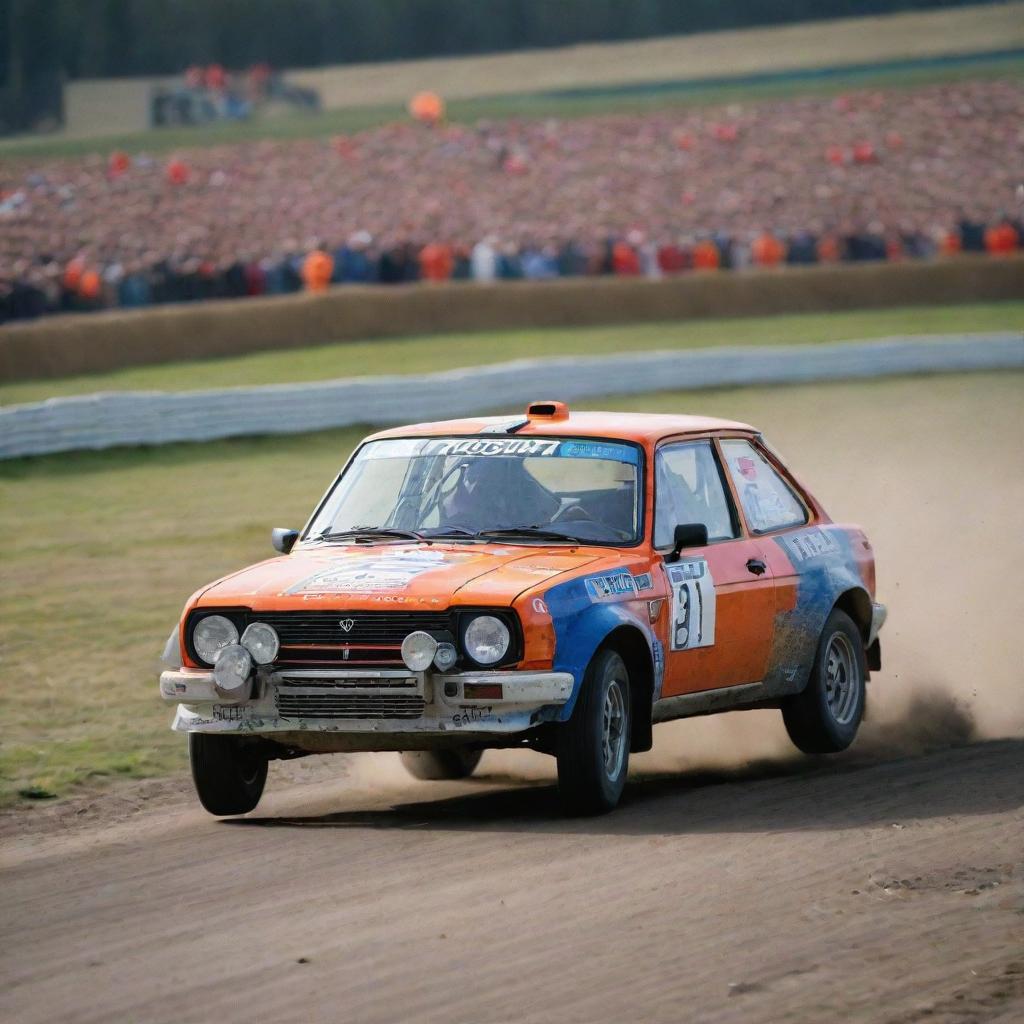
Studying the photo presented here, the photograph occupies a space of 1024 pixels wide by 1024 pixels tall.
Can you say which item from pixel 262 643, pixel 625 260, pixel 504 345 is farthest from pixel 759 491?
pixel 625 260

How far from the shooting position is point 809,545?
888cm

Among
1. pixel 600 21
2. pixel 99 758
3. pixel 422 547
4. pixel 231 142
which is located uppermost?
pixel 600 21

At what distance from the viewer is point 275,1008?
191 inches

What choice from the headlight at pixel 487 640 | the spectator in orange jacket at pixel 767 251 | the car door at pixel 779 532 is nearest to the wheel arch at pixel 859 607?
the car door at pixel 779 532

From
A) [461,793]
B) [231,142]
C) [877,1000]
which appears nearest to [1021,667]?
[461,793]

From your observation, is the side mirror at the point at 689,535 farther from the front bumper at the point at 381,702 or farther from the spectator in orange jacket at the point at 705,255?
the spectator in orange jacket at the point at 705,255

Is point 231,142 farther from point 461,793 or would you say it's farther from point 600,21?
point 461,793

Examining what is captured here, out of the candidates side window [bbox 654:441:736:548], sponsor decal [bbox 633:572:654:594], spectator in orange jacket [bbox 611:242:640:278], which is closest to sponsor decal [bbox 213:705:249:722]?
sponsor decal [bbox 633:572:654:594]

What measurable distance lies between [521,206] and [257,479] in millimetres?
20713

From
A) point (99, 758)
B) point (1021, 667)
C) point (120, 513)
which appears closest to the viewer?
point (99, 758)

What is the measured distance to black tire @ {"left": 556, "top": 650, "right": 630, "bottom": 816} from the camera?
23.2ft

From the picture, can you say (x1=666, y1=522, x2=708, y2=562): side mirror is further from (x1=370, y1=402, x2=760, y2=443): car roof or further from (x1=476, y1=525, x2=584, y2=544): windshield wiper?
(x1=370, y1=402, x2=760, y2=443): car roof

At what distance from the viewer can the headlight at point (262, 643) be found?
713cm

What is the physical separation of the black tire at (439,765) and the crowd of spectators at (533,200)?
843 inches
